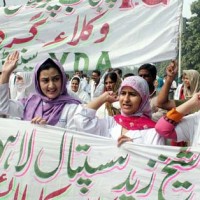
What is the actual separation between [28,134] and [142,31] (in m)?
1.31

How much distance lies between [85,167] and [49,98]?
0.61m

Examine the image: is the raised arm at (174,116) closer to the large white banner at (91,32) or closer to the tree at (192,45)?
the large white banner at (91,32)

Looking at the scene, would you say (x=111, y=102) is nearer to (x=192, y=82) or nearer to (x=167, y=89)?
(x=167, y=89)

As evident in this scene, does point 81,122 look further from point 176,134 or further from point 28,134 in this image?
point 176,134

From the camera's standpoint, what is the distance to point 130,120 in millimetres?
3314

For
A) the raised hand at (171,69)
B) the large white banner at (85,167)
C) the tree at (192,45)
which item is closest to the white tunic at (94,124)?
the large white banner at (85,167)

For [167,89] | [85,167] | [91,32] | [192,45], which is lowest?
[85,167]

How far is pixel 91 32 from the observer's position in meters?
4.28

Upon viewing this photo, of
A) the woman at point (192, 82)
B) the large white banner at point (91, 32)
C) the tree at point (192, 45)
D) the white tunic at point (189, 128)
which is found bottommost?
the white tunic at point (189, 128)

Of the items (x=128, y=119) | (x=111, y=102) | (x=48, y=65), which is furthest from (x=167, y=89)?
(x=48, y=65)

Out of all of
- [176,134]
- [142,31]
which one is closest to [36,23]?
[142,31]

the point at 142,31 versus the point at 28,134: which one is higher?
the point at 142,31

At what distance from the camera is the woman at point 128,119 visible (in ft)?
10.7

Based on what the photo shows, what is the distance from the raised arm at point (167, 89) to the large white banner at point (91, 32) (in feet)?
0.68
